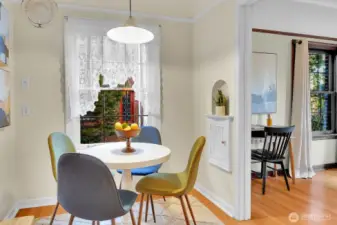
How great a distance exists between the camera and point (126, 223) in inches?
95.7

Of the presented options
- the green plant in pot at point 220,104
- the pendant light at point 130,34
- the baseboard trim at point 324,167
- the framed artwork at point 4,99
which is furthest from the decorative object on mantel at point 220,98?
the baseboard trim at point 324,167

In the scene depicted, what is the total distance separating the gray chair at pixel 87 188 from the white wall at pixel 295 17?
127 inches

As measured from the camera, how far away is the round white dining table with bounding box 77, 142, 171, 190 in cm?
179

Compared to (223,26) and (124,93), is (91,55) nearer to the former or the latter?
(124,93)

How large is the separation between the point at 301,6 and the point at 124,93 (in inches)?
119

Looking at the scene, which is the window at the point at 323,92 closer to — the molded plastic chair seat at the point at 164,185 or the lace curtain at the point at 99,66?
the lace curtain at the point at 99,66

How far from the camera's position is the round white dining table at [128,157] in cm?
179

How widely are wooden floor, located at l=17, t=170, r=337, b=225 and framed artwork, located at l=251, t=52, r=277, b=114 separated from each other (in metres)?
1.13

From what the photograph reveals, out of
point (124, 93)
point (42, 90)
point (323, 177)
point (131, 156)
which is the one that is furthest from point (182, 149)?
point (323, 177)

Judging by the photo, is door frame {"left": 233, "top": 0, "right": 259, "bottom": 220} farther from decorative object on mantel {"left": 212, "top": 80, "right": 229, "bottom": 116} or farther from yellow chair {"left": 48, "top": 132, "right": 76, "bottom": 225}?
yellow chair {"left": 48, "top": 132, "right": 76, "bottom": 225}

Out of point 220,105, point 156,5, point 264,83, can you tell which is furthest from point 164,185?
point 264,83

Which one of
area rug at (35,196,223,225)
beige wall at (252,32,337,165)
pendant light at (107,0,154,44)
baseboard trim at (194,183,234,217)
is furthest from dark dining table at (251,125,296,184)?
pendant light at (107,0,154,44)

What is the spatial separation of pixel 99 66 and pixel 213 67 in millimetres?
1380

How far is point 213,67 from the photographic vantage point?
3018mm
